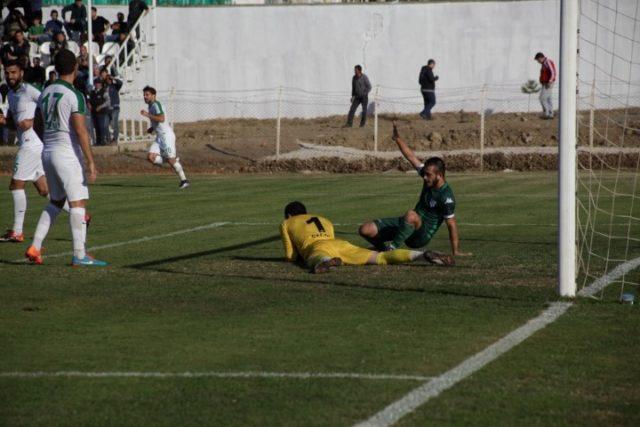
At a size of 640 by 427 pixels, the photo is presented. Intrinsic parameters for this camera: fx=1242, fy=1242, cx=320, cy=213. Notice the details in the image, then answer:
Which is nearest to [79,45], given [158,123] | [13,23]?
[13,23]

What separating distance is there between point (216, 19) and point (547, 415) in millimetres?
40241

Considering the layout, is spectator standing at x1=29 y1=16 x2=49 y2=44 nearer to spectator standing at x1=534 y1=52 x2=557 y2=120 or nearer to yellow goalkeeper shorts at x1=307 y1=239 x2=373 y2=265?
spectator standing at x1=534 y1=52 x2=557 y2=120

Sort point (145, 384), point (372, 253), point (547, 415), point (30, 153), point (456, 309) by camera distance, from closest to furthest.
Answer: point (547, 415) → point (145, 384) → point (456, 309) → point (372, 253) → point (30, 153)

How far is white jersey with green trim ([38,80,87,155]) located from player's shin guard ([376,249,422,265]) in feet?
11.0

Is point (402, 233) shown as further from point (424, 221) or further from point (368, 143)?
point (368, 143)

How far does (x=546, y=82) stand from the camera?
3859cm

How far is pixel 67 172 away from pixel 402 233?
3.58m

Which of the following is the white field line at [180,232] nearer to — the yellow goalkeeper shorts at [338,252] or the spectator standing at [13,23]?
the yellow goalkeeper shorts at [338,252]

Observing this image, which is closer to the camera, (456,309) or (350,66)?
(456,309)

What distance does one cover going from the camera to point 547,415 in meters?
6.65

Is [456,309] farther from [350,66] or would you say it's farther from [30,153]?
[350,66]

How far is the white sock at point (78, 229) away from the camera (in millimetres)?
12727

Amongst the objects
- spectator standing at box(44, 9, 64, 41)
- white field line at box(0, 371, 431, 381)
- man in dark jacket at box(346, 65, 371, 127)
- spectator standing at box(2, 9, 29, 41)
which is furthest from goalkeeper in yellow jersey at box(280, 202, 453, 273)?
spectator standing at box(44, 9, 64, 41)

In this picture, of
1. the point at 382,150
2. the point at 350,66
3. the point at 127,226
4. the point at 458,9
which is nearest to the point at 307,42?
the point at 350,66
